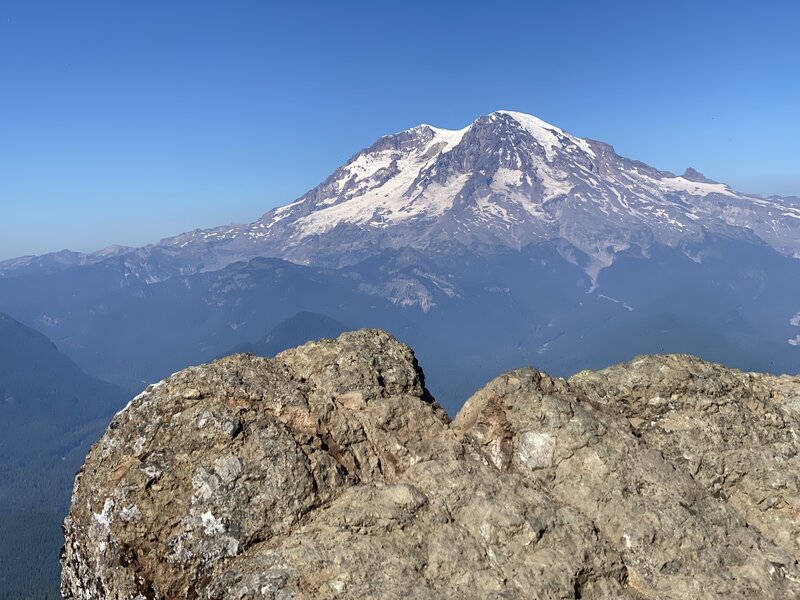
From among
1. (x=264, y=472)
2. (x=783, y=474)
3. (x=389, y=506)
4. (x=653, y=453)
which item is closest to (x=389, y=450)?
(x=389, y=506)

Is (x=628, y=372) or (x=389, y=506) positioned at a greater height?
(x=628, y=372)

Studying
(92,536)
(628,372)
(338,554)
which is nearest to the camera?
(338,554)

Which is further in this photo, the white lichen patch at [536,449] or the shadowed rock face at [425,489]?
the white lichen patch at [536,449]

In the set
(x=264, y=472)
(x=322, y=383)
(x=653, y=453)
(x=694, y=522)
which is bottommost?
(x=694, y=522)

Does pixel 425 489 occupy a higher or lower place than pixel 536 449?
lower

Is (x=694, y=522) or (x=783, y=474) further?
(x=783, y=474)

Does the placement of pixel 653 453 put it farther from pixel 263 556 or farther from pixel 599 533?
pixel 263 556

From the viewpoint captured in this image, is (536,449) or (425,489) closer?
(425,489)

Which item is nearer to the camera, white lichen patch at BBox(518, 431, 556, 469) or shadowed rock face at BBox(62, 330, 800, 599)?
shadowed rock face at BBox(62, 330, 800, 599)
